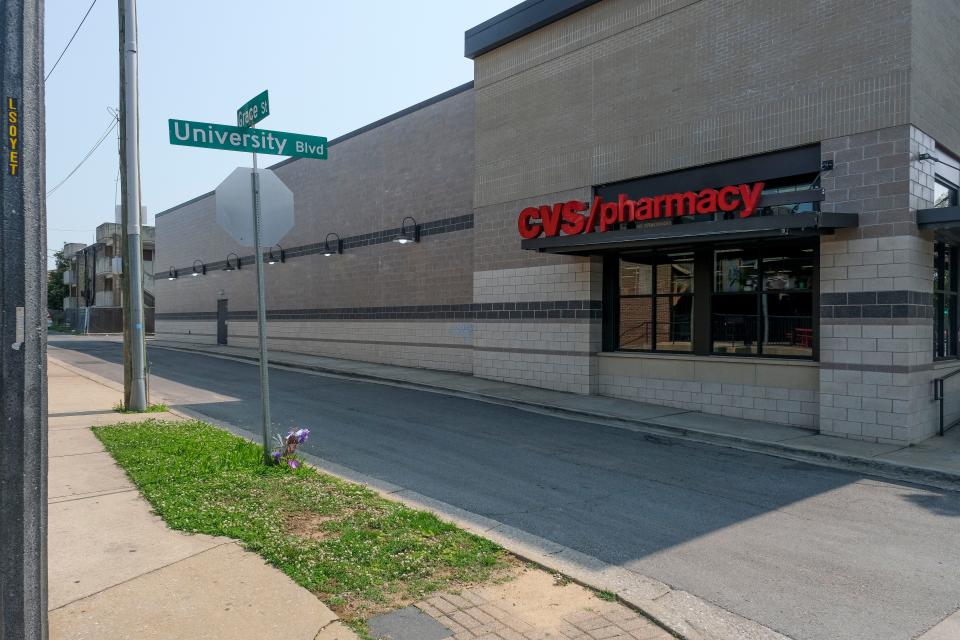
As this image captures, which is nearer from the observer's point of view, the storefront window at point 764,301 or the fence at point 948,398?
the fence at point 948,398

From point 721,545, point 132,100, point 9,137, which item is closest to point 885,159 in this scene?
point 721,545

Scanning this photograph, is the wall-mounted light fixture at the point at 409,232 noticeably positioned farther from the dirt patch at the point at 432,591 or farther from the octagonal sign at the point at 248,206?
the dirt patch at the point at 432,591

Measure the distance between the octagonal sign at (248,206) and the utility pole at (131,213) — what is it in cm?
585

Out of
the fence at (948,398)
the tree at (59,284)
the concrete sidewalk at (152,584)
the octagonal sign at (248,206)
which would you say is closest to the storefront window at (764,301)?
the fence at (948,398)

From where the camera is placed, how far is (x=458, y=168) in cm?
2030

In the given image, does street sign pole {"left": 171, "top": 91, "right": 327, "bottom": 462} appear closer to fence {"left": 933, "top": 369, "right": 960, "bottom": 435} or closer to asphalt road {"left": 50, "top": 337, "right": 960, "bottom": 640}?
asphalt road {"left": 50, "top": 337, "right": 960, "bottom": 640}

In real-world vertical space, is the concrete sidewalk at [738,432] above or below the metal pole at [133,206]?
below

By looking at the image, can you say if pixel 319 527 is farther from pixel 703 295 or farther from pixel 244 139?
pixel 703 295

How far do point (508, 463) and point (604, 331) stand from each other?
7.12 meters

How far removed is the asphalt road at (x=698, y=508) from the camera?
496 centimetres

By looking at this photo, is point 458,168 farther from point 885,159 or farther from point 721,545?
point 721,545

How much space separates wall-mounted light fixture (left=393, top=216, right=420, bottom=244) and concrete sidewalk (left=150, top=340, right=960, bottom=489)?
505cm

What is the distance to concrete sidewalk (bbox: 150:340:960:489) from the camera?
30.0 ft

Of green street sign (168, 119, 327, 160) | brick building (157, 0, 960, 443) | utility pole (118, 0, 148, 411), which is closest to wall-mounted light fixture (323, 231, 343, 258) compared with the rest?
brick building (157, 0, 960, 443)
